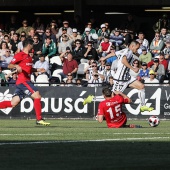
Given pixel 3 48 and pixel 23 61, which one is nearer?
pixel 23 61

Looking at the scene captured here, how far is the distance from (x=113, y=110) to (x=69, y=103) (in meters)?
8.91

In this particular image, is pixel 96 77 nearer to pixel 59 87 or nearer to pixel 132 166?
pixel 59 87

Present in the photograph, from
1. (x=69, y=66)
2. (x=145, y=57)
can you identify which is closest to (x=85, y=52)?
(x=69, y=66)

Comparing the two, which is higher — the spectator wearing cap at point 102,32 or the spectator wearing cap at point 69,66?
the spectator wearing cap at point 102,32

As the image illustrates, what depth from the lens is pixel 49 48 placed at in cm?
3281

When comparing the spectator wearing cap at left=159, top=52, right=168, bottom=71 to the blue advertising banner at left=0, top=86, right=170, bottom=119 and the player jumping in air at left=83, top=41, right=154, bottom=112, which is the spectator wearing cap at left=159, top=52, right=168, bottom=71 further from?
the player jumping in air at left=83, top=41, right=154, bottom=112

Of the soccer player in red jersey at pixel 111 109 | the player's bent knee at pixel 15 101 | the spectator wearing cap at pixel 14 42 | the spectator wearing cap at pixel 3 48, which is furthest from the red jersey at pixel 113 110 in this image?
the spectator wearing cap at pixel 14 42

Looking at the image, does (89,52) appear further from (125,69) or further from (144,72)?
(125,69)

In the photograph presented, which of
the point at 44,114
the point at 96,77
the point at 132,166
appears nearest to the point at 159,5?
the point at 96,77

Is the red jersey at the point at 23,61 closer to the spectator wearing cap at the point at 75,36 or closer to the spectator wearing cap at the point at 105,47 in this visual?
the spectator wearing cap at the point at 105,47

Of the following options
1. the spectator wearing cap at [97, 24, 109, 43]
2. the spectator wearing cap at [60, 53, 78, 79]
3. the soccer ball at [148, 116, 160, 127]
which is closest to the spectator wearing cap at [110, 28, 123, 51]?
the spectator wearing cap at [97, 24, 109, 43]

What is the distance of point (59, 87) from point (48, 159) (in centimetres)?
1596

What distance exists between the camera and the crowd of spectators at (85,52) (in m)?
29.2

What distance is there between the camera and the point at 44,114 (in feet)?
89.1
